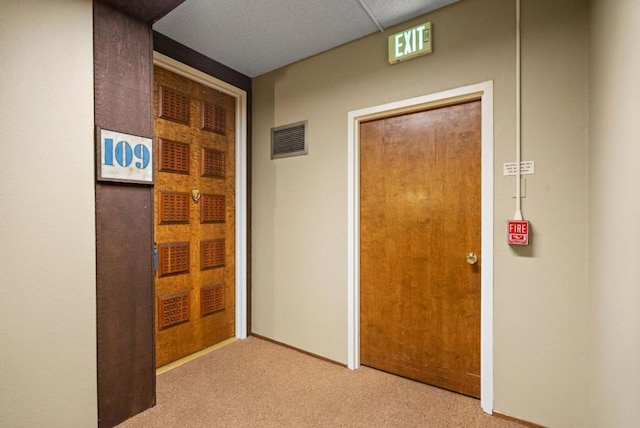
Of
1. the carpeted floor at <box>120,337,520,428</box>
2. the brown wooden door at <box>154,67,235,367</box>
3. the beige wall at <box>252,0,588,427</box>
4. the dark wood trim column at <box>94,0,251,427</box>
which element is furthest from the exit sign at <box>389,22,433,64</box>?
the carpeted floor at <box>120,337,520,428</box>

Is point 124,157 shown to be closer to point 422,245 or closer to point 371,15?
point 371,15

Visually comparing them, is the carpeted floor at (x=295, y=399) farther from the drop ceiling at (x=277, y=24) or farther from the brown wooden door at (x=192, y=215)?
the drop ceiling at (x=277, y=24)

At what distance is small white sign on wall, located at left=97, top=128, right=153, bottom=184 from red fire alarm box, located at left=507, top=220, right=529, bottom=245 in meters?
2.17

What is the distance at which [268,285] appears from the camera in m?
3.09

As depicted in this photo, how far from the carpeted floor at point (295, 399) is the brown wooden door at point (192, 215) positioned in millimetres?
345

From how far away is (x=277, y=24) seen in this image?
2.30m

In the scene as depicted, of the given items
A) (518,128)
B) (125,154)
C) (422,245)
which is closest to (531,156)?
(518,128)

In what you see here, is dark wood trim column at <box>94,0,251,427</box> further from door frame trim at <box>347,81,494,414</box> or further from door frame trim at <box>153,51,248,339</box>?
door frame trim at <box>347,81,494,414</box>

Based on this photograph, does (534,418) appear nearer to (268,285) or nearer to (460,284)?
(460,284)

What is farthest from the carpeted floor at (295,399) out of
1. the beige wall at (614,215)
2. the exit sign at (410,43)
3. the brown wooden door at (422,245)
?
the exit sign at (410,43)

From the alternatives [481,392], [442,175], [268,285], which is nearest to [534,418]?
[481,392]

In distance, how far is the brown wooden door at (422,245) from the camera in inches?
82.5

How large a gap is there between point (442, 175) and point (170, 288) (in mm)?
2269

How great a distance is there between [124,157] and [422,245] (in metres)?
1.99
